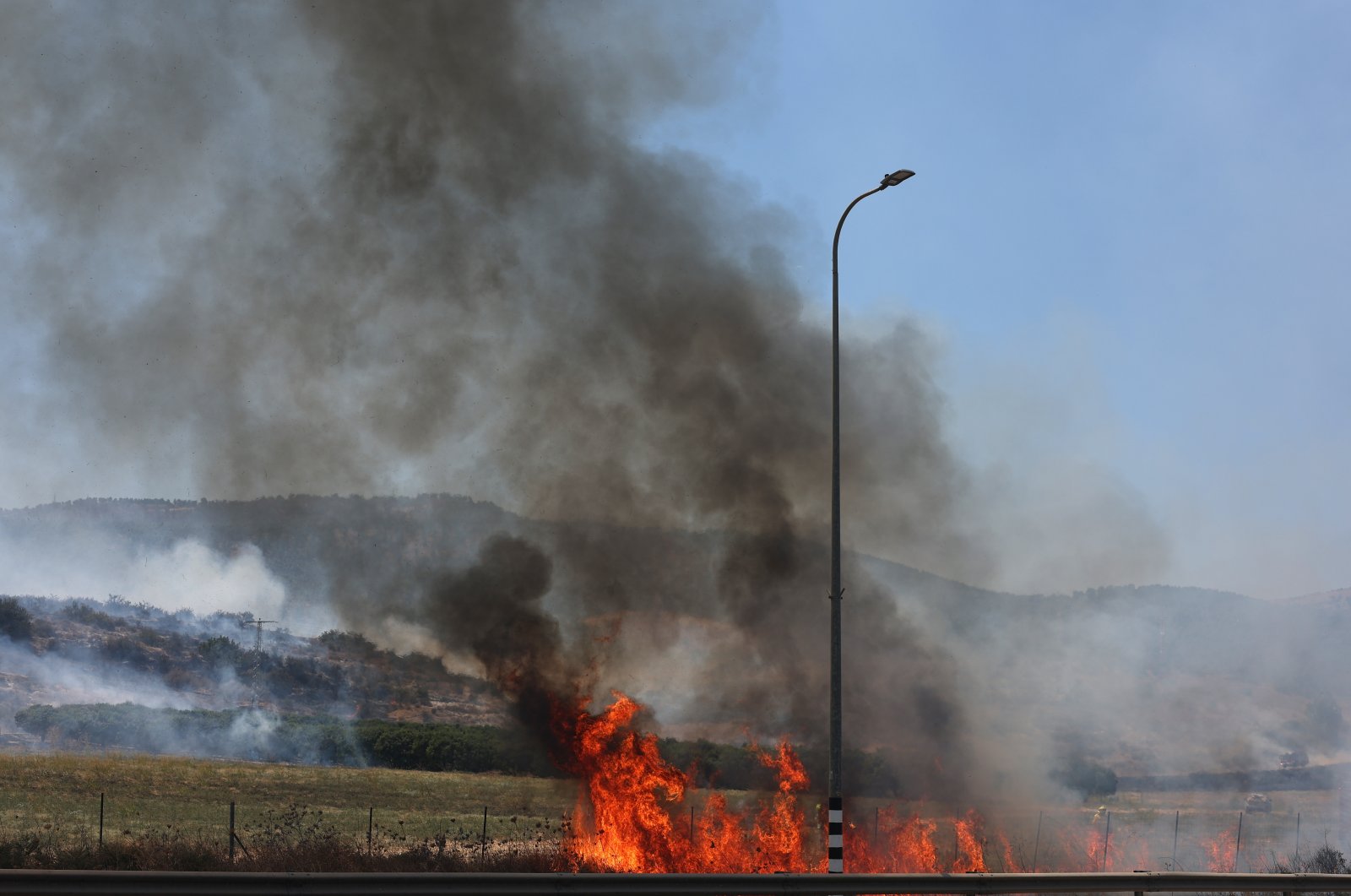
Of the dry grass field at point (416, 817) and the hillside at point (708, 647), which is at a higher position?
the hillside at point (708, 647)

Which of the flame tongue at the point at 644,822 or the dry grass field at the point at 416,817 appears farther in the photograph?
→ the dry grass field at the point at 416,817

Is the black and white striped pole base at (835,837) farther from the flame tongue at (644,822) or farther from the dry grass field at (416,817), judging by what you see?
the dry grass field at (416,817)

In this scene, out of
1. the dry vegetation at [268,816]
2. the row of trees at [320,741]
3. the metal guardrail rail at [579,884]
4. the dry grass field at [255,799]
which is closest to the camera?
the metal guardrail rail at [579,884]

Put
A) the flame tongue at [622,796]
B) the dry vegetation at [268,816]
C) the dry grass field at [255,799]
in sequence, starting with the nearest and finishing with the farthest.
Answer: the dry vegetation at [268,816] → the flame tongue at [622,796] → the dry grass field at [255,799]

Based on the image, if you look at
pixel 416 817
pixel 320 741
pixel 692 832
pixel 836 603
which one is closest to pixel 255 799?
pixel 416 817

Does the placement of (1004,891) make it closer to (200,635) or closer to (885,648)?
(885,648)

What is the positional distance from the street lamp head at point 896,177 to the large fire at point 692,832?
1236 centimetres

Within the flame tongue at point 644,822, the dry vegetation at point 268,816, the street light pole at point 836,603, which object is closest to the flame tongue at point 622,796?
the flame tongue at point 644,822

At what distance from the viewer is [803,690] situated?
36312mm

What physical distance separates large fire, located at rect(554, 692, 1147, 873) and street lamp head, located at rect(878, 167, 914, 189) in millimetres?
12356

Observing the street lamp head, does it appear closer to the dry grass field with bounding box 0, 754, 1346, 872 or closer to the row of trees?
the dry grass field with bounding box 0, 754, 1346, 872

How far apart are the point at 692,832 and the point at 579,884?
12.5 m

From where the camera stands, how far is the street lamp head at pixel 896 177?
18500mm

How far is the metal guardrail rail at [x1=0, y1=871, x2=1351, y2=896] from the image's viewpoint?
10938mm
